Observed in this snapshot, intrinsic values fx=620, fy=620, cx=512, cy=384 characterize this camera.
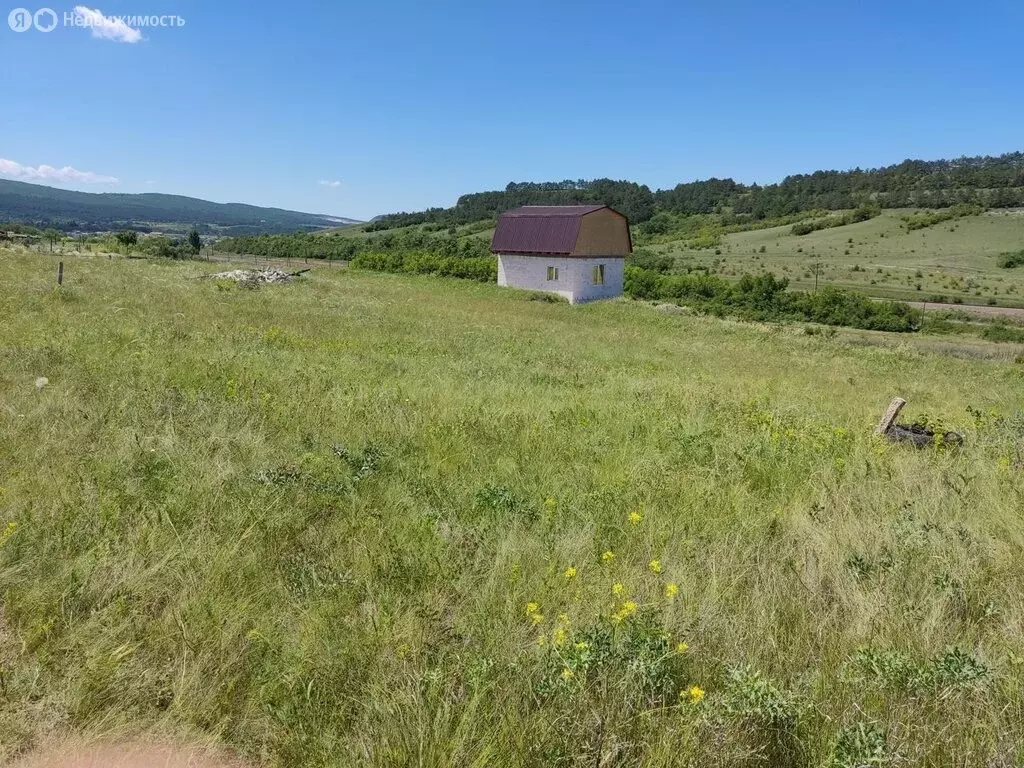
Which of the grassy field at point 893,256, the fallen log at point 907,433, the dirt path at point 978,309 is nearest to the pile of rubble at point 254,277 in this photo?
the fallen log at point 907,433

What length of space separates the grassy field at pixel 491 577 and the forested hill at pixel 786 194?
9520 cm

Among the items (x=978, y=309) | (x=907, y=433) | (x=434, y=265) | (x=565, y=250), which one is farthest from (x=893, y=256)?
(x=907, y=433)

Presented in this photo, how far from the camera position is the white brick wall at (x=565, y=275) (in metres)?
34.7

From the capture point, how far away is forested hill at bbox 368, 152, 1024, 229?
10050cm

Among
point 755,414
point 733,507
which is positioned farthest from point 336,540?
point 755,414

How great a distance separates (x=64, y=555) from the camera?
356cm

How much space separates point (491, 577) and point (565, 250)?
1263 inches

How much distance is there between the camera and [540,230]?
36.1 m

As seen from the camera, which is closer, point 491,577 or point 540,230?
point 491,577

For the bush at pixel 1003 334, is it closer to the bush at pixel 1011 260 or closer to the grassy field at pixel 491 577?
the grassy field at pixel 491 577

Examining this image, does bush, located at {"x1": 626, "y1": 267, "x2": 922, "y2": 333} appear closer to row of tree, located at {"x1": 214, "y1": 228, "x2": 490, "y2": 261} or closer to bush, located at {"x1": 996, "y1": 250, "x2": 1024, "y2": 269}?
row of tree, located at {"x1": 214, "y1": 228, "x2": 490, "y2": 261}

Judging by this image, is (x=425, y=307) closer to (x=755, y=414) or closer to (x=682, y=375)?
(x=682, y=375)

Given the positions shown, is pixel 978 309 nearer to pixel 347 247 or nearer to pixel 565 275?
pixel 565 275

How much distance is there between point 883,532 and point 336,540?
3.87 meters
